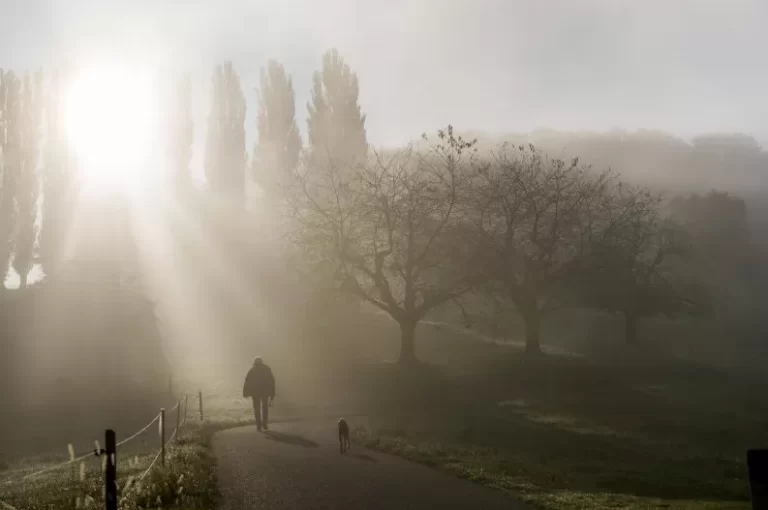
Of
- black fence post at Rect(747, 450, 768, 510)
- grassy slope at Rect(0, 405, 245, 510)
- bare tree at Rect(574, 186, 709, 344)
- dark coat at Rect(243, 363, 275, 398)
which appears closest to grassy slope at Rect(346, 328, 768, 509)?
dark coat at Rect(243, 363, 275, 398)

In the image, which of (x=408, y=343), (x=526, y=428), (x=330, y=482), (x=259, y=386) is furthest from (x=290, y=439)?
(x=408, y=343)

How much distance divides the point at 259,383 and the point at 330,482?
10.1m

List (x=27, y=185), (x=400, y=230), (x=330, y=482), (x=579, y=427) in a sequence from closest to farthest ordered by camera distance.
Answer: (x=330, y=482)
(x=579, y=427)
(x=400, y=230)
(x=27, y=185)

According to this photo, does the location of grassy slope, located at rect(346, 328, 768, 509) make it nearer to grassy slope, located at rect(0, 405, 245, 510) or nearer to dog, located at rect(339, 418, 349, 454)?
dog, located at rect(339, 418, 349, 454)

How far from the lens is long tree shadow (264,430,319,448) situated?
1898cm

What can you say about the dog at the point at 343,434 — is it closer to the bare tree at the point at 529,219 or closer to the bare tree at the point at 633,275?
the bare tree at the point at 529,219

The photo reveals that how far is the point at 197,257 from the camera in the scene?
71562 millimetres

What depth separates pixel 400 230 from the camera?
40.9m

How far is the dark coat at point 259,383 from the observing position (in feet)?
76.1

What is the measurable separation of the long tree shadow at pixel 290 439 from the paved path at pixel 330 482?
0.05m

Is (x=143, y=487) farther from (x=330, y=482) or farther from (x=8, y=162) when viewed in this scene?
(x=8, y=162)

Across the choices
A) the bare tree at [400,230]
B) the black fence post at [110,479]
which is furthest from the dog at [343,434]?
the bare tree at [400,230]

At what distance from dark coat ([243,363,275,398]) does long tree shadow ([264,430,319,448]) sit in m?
1.56

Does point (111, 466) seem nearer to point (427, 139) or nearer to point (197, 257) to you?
point (427, 139)
